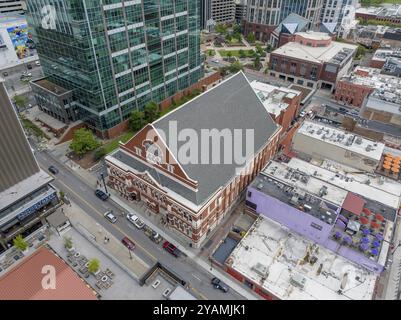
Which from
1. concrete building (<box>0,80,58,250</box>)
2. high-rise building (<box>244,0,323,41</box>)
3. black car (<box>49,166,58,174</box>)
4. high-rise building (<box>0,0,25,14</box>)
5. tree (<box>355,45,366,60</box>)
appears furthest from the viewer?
high-rise building (<box>244,0,323,41</box>)

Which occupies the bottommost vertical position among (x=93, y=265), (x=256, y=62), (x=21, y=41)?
(x=93, y=265)

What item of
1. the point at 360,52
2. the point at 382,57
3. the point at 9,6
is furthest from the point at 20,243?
the point at 9,6

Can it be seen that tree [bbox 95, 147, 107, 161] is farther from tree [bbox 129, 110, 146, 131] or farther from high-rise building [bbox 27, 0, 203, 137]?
tree [bbox 129, 110, 146, 131]

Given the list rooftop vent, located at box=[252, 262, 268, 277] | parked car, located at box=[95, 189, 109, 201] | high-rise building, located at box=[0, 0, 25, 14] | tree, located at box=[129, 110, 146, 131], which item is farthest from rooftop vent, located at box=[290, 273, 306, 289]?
high-rise building, located at box=[0, 0, 25, 14]

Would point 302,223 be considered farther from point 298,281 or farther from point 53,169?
point 53,169

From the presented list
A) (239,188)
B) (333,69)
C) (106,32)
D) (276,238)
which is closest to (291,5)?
(333,69)

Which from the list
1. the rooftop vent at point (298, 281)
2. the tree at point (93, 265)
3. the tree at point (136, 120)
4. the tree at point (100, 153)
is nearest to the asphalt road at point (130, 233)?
the tree at point (100, 153)
